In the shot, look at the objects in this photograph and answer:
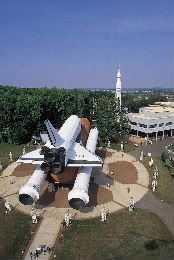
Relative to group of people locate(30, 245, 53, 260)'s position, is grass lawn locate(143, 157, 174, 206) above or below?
below

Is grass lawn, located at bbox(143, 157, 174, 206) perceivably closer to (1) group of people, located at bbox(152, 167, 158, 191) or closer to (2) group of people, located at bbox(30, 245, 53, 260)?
(1) group of people, located at bbox(152, 167, 158, 191)

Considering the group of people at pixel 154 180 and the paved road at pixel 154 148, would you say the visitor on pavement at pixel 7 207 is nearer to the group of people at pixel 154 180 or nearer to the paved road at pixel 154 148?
the group of people at pixel 154 180

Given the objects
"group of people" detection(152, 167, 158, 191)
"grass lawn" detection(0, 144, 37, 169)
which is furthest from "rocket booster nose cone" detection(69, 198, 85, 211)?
"grass lawn" detection(0, 144, 37, 169)

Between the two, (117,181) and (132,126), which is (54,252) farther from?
(132,126)

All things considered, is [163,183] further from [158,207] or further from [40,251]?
[40,251]

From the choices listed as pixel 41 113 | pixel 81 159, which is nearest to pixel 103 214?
pixel 81 159

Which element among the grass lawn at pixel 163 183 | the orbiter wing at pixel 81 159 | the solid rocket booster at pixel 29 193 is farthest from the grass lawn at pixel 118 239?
the orbiter wing at pixel 81 159
